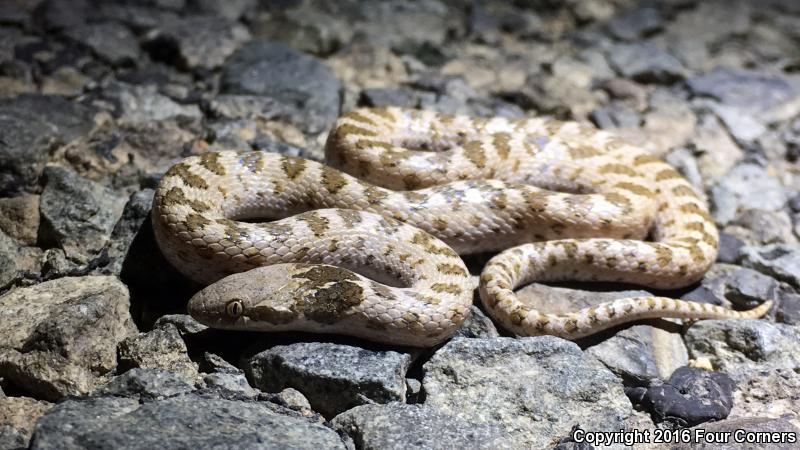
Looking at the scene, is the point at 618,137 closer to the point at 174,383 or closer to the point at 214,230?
the point at 214,230

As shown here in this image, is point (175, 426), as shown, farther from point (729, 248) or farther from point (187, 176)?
point (729, 248)

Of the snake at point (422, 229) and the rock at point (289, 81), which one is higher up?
the rock at point (289, 81)

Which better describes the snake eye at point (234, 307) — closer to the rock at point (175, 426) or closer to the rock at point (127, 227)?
the rock at point (175, 426)

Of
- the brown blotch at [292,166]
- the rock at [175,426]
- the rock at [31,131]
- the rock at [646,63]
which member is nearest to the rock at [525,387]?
the rock at [175,426]

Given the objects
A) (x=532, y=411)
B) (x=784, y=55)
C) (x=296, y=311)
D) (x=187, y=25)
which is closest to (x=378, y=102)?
(x=187, y=25)

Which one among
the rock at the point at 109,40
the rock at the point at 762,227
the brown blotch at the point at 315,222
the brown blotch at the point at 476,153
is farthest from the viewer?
the rock at the point at 109,40

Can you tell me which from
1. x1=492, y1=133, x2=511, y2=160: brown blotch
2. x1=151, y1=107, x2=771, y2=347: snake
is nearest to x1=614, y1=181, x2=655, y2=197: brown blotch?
x1=151, y1=107, x2=771, y2=347: snake
